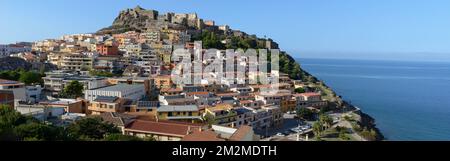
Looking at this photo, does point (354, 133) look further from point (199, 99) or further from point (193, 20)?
point (193, 20)

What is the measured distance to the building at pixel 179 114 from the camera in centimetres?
923

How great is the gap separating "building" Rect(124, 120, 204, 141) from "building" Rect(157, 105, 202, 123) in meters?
Answer: 1.42

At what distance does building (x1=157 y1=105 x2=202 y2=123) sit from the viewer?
30.3 ft

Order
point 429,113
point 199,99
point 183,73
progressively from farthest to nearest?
point 429,113
point 183,73
point 199,99

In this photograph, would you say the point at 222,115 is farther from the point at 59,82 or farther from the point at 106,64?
the point at 106,64

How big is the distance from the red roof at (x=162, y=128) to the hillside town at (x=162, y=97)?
16 mm

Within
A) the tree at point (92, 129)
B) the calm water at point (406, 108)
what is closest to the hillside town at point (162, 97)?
the tree at point (92, 129)

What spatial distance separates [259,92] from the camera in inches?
547

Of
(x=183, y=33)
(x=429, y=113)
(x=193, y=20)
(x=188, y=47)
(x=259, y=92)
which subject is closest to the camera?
(x=259, y=92)

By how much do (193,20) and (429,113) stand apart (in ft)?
47.2

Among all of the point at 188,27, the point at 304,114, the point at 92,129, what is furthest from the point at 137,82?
the point at 188,27

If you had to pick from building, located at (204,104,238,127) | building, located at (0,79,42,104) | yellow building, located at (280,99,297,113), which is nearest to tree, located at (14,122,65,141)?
building, located at (204,104,238,127)
